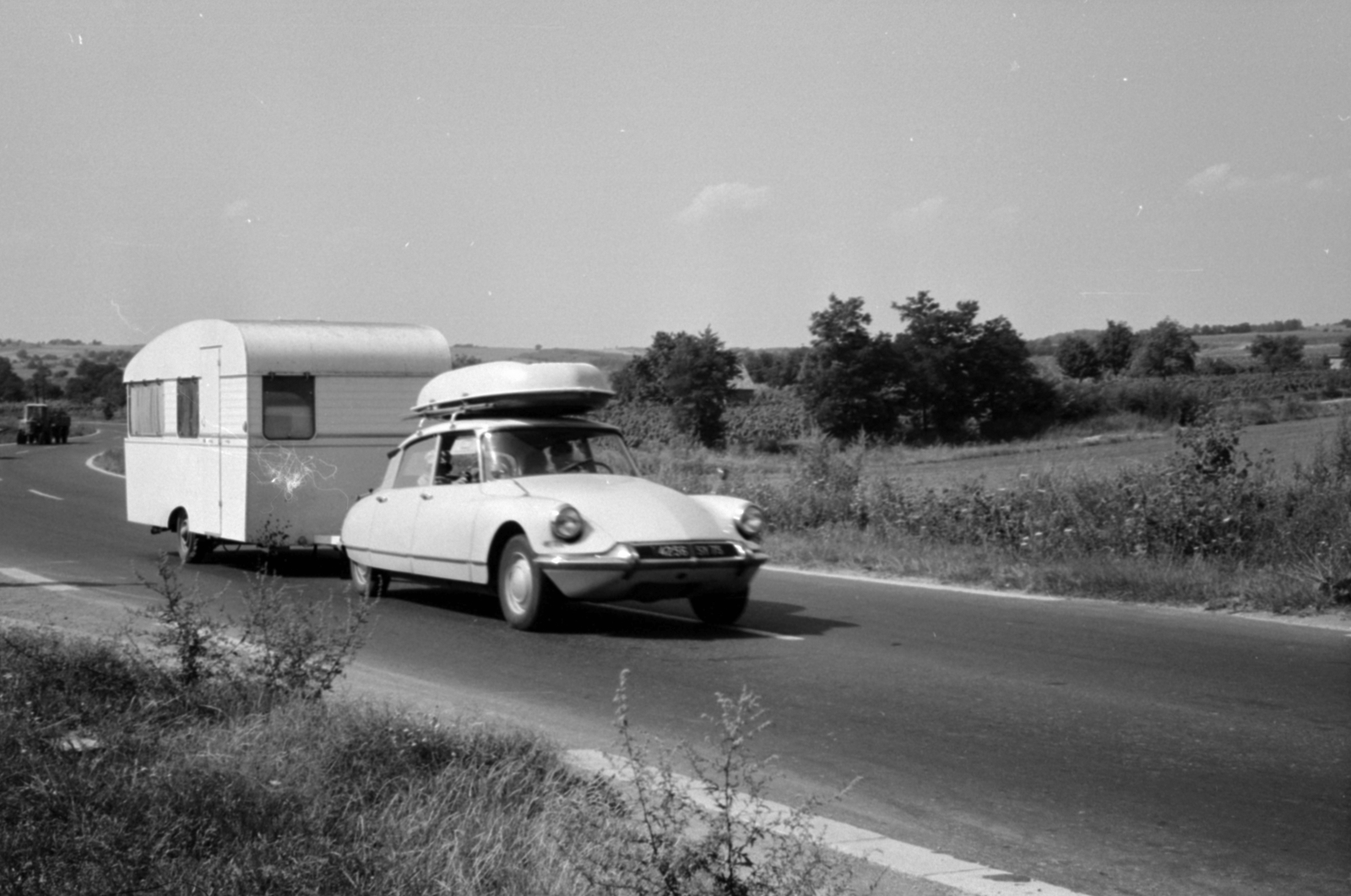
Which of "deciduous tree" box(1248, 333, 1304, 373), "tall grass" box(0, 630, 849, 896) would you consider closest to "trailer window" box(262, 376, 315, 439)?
"tall grass" box(0, 630, 849, 896)

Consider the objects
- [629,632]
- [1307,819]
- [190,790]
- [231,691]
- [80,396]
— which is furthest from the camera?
[80,396]

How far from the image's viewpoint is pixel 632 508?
35.8 ft

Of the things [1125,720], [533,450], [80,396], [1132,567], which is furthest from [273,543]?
[80,396]

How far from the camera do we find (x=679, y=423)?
39969 millimetres

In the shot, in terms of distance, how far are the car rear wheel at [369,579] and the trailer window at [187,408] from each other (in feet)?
13.5

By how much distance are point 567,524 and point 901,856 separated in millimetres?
5592

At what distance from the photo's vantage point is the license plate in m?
10.4

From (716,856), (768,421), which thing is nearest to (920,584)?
(716,856)

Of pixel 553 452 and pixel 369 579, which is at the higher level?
pixel 553 452

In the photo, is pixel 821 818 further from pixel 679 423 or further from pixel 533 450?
pixel 679 423

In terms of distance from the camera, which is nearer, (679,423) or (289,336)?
(289,336)

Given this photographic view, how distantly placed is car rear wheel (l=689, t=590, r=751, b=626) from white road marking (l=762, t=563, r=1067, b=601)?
3.10 meters

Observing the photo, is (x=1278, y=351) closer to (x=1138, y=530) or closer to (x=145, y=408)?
(x=1138, y=530)

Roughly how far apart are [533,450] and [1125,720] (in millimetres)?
5611
